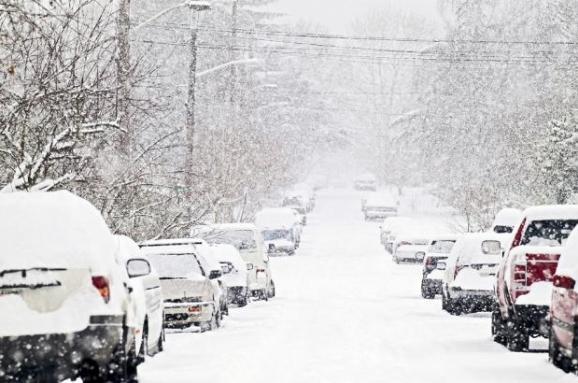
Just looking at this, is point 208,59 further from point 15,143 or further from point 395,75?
point 15,143

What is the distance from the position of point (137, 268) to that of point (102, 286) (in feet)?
5.50

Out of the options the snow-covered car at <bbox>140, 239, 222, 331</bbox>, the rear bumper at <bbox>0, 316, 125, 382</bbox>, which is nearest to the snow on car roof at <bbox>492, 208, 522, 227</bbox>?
the snow-covered car at <bbox>140, 239, 222, 331</bbox>

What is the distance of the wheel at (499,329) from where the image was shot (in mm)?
18312

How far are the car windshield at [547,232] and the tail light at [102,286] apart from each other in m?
7.59

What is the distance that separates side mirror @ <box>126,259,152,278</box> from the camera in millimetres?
12898

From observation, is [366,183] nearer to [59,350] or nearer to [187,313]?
[187,313]

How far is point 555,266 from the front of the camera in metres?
16.4

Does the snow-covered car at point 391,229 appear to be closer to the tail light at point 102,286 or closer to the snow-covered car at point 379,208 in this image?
the snow-covered car at point 379,208

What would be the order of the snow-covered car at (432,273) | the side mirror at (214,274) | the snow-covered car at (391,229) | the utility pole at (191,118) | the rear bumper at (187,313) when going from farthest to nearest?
the snow-covered car at (391,229)
the utility pole at (191,118)
the snow-covered car at (432,273)
the side mirror at (214,274)
the rear bumper at (187,313)

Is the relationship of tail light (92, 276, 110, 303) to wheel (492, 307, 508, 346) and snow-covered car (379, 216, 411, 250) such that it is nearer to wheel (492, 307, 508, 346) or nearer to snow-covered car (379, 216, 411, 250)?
wheel (492, 307, 508, 346)

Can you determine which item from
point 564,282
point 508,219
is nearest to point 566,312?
point 564,282

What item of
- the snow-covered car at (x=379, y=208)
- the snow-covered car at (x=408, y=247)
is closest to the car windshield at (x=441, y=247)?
the snow-covered car at (x=408, y=247)

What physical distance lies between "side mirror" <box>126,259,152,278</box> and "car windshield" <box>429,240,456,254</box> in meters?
21.5

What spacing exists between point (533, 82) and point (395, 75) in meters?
45.4
